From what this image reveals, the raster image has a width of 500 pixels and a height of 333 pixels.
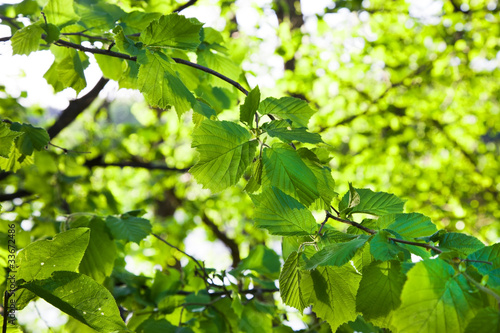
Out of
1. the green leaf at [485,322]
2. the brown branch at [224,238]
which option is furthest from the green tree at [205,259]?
the brown branch at [224,238]

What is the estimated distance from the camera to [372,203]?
2.34 feet

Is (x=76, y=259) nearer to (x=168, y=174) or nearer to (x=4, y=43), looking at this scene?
(x=4, y=43)

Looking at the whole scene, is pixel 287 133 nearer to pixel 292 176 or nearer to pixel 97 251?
pixel 292 176

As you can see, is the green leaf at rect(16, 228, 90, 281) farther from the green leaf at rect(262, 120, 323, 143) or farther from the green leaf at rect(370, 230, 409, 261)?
the green leaf at rect(370, 230, 409, 261)

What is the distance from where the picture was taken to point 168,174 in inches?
196

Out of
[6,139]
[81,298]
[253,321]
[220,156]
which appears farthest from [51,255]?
[253,321]

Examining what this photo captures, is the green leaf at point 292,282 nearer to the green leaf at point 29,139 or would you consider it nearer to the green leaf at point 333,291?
the green leaf at point 333,291

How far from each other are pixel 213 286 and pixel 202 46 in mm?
808

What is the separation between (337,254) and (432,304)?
0.12 m

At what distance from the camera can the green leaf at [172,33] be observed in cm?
75

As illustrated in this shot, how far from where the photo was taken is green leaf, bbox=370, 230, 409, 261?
509mm

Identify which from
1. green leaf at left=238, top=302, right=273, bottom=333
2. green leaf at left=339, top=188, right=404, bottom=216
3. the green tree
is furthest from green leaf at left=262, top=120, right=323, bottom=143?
green leaf at left=238, top=302, right=273, bottom=333

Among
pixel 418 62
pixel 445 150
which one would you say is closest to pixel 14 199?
pixel 418 62

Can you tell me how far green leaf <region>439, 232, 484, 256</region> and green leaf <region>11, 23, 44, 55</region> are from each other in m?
0.88
